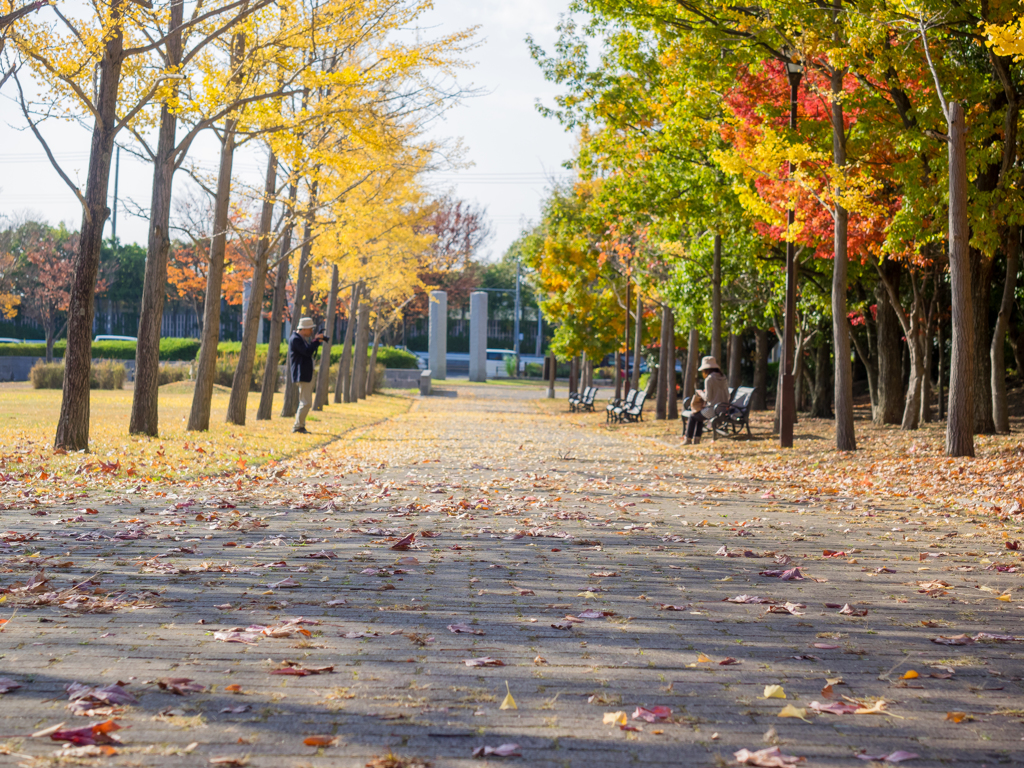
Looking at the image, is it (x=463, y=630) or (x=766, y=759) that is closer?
(x=766, y=759)

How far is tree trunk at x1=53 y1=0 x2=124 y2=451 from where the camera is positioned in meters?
11.8


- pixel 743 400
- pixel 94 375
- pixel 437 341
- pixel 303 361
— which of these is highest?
pixel 437 341

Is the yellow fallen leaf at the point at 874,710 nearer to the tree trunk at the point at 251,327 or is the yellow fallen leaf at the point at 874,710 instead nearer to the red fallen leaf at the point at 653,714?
the red fallen leaf at the point at 653,714

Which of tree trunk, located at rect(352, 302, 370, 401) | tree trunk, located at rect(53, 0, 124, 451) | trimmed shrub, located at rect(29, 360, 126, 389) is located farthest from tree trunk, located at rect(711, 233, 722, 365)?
trimmed shrub, located at rect(29, 360, 126, 389)

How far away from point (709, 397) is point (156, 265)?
989 cm

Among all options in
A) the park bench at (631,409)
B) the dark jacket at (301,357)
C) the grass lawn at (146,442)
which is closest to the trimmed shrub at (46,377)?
the grass lawn at (146,442)

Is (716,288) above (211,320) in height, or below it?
above

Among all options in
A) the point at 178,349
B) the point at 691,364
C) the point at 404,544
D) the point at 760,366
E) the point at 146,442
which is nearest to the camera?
the point at 404,544

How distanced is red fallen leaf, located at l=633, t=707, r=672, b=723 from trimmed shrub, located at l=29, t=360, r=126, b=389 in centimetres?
2880

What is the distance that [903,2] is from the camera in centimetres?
1270

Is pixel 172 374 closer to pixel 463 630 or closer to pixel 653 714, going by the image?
pixel 463 630

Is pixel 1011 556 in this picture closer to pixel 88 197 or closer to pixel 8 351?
pixel 88 197

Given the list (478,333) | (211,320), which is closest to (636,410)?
(211,320)

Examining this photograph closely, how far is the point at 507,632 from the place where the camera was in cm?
454
